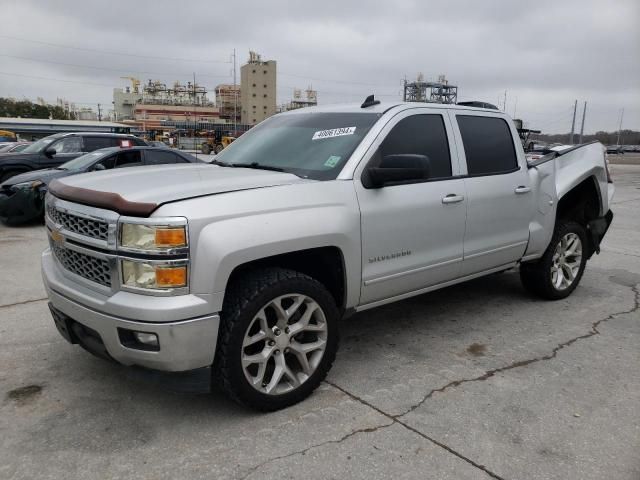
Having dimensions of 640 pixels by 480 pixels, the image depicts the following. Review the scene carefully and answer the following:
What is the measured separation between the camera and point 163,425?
2.84m

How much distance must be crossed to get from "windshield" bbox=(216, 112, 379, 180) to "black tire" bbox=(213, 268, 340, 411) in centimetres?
74

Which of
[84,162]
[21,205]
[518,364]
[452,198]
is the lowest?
[518,364]

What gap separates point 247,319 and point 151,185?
92cm

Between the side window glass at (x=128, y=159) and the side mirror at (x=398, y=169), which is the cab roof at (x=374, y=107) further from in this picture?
the side window glass at (x=128, y=159)

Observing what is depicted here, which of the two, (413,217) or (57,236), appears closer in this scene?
(57,236)

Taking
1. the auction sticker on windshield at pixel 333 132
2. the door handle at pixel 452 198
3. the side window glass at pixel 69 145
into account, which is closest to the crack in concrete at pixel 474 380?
the door handle at pixel 452 198

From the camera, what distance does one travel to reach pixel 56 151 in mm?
11953

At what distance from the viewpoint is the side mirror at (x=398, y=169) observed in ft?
10.2

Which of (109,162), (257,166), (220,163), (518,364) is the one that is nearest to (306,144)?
(257,166)

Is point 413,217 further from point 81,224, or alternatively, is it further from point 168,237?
point 81,224

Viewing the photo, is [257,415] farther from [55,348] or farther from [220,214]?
[55,348]

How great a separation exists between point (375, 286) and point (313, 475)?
4.38 feet

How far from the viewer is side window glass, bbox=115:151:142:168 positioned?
31.3ft

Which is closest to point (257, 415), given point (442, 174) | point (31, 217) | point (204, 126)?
point (442, 174)
